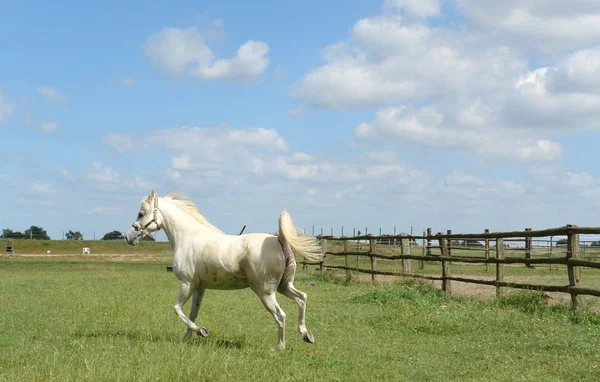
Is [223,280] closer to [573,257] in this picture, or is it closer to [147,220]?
[147,220]

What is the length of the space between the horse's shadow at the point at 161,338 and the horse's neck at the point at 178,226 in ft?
4.11

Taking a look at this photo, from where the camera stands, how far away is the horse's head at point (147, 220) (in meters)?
10.6

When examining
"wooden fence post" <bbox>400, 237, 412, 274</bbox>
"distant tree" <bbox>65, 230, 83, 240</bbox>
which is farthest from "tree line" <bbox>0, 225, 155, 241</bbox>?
"wooden fence post" <bbox>400, 237, 412, 274</bbox>

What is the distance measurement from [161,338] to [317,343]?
2186 mm

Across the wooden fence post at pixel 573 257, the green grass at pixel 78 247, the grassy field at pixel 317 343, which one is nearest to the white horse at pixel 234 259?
the grassy field at pixel 317 343

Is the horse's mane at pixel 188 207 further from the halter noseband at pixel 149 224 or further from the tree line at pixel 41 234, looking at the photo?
the tree line at pixel 41 234

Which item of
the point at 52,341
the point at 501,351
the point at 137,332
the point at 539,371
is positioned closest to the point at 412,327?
the point at 501,351

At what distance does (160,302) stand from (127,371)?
853cm

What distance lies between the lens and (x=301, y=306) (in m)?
9.28

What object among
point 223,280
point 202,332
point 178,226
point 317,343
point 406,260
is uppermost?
point 178,226

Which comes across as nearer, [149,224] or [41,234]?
[149,224]

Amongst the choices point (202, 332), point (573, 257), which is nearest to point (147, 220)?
point (202, 332)

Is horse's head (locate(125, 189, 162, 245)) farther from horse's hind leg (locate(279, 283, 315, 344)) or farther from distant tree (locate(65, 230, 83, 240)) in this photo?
distant tree (locate(65, 230, 83, 240))

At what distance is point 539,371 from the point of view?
26.6 ft
